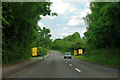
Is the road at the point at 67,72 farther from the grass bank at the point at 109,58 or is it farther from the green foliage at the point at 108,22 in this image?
the green foliage at the point at 108,22

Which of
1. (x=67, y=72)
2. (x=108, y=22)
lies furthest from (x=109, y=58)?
(x=67, y=72)

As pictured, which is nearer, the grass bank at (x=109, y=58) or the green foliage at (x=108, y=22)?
the green foliage at (x=108, y=22)

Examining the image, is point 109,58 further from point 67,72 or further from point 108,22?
point 67,72

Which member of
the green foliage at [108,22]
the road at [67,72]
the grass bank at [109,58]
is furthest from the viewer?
the grass bank at [109,58]

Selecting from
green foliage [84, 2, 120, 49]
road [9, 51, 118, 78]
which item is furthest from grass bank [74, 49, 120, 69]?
road [9, 51, 118, 78]

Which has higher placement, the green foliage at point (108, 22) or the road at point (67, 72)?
the green foliage at point (108, 22)

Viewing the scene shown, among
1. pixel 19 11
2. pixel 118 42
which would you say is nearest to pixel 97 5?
pixel 118 42

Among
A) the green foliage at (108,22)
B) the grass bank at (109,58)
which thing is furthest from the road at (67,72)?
the green foliage at (108,22)

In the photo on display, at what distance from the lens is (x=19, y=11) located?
53.1 feet

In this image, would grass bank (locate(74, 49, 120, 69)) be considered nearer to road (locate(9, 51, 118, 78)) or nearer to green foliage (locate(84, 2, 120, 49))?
green foliage (locate(84, 2, 120, 49))

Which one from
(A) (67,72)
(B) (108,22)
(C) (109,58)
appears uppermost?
(B) (108,22)

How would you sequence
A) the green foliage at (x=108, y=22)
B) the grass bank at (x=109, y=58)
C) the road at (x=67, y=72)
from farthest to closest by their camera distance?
the grass bank at (x=109, y=58)
the green foliage at (x=108, y=22)
the road at (x=67, y=72)

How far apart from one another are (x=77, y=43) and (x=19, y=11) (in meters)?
50.9

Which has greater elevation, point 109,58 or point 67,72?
point 109,58
